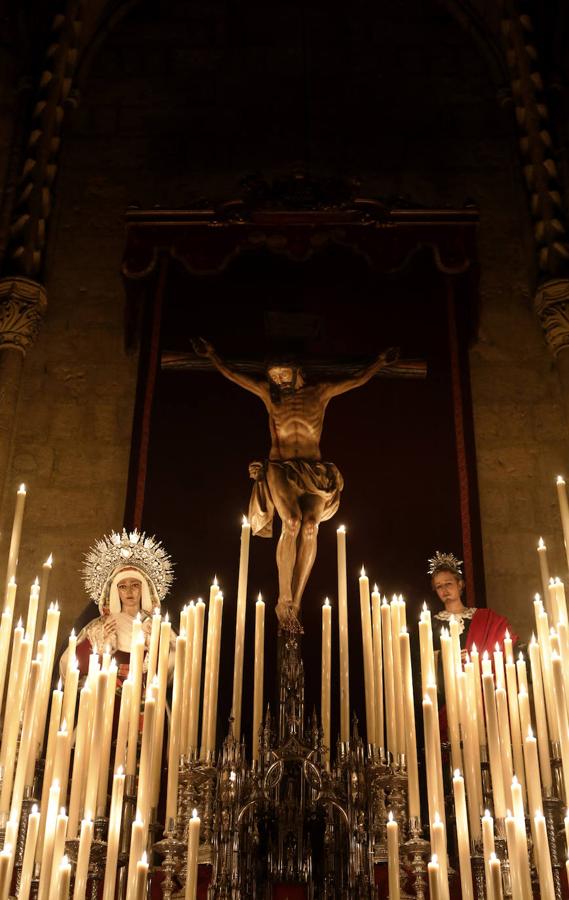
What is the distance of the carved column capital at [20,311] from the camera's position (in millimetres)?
8109

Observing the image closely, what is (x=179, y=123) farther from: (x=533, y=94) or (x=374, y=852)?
(x=374, y=852)

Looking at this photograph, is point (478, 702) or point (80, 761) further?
point (478, 702)

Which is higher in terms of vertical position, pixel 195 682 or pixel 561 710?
pixel 195 682

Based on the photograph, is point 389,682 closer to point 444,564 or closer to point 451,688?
point 451,688

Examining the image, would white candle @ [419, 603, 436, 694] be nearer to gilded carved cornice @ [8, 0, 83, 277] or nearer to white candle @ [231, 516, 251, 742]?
white candle @ [231, 516, 251, 742]

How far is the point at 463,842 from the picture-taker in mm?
4137

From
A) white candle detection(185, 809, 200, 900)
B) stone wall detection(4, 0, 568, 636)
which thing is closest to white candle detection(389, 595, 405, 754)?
white candle detection(185, 809, 200, 900)

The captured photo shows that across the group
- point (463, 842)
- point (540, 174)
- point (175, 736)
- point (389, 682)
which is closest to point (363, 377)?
point (540, 174)

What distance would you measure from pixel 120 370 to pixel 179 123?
2449 millimetres

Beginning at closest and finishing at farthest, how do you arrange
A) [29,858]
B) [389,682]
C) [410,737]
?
[29,858], [410,737], [389,682]

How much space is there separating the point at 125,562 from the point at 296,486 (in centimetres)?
106

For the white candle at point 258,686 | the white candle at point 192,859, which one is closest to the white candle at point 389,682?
the white candle at point 258,686

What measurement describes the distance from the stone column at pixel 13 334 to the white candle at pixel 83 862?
379cm

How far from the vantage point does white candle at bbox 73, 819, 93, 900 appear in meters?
4.05
